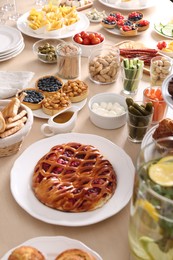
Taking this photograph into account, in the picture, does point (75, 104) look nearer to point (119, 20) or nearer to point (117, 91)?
point (117, 91)

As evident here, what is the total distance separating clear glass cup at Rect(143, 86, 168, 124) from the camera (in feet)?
4.46

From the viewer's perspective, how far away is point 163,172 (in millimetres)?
829

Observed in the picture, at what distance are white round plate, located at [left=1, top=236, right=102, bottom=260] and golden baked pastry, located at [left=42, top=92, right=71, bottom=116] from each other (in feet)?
1.81

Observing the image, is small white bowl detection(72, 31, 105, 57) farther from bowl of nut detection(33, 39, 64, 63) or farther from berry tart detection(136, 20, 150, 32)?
berry tart detection(136, 20, 150, 32)

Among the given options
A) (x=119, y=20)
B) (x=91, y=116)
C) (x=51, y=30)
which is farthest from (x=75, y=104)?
(x=119, y=20)

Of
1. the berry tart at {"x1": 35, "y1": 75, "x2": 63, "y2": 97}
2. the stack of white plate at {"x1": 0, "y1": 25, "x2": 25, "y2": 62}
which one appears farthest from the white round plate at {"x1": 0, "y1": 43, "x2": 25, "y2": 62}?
the berry tart at {"x1": 35, "y1": 75, "x2": 63, "y2": 97}

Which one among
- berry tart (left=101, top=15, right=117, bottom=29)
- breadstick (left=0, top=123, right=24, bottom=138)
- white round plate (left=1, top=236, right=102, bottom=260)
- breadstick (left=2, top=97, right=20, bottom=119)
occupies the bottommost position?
berry tart (left=101, top=15, right=117, bottom=29)

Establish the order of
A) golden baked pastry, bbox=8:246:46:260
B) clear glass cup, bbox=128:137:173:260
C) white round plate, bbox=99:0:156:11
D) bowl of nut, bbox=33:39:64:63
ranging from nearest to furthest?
clear glass cup, bbox=128:137:173:260
golden baked pastry, bbox=8:246:46:260
bowl of nut, bbox=33:39:64:63
white round plate, bbox=99:0:156:11

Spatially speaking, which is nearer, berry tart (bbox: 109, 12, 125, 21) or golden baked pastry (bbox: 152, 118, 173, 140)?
golden baked pastry (bbox: 152, 118, 173, 140)

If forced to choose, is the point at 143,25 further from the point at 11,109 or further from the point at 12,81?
the point at 11,109

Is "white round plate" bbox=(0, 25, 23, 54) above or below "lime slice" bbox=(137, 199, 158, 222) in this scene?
below

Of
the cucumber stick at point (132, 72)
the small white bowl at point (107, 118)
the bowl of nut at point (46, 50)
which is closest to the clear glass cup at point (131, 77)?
the cucumber stick at point (132, 72)

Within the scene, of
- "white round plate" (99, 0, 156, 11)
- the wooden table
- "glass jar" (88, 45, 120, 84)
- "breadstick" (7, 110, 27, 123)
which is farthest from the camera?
"white round plate" (99, 0, 156, 11)

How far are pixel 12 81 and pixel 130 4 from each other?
0.89 meters
